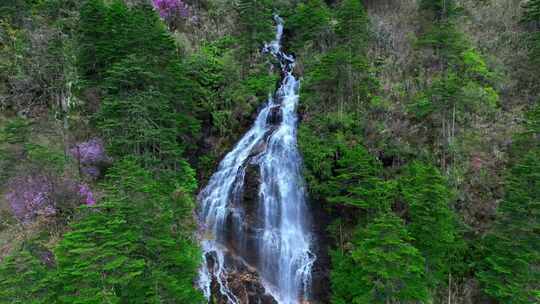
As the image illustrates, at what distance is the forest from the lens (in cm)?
1256

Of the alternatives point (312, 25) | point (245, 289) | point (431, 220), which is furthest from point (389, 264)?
point (312, 25)

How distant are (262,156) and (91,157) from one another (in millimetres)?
10507

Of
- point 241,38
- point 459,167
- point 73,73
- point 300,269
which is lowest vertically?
point 300,269

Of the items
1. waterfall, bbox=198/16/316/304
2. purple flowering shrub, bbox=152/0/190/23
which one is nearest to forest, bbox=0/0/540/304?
waterfall, bbox=198/16/316/304

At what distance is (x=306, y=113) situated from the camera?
24156 millimetres

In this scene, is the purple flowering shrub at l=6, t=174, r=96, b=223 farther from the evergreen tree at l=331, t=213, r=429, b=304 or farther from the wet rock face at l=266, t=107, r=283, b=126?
the evergreen tree at l=331, t=213, r=429, b=304

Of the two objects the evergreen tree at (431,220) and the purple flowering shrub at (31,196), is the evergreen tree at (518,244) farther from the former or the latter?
the purple flowering shrub at (31,196)

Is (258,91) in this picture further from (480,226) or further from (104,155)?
(480,226)

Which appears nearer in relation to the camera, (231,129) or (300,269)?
(300,269)

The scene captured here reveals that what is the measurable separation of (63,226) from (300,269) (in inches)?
516

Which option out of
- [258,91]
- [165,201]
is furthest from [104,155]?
[258,91]

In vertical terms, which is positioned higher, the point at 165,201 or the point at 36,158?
the point at 36,158

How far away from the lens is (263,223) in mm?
19875

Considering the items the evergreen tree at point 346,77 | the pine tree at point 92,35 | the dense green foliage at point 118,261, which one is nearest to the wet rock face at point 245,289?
the dense green foliage at point 118,261
